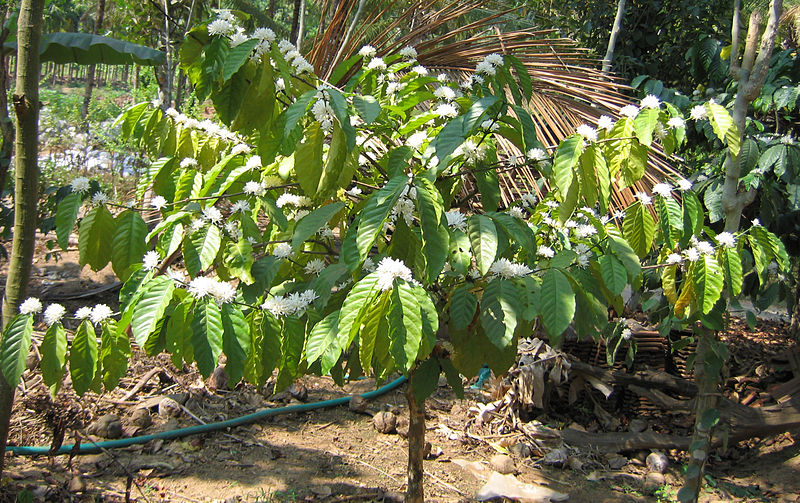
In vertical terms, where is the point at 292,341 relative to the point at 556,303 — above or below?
below

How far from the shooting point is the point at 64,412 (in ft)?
8.98

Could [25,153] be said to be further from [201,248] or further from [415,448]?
[415,448]

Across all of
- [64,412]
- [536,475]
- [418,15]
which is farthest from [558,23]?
[64,412]

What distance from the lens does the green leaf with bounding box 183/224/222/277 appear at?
4.82ft

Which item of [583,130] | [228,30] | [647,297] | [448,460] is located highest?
[228,30]

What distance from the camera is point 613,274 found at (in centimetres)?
163

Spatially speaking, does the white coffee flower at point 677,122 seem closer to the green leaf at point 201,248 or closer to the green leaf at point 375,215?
the green leaf at point 375,215

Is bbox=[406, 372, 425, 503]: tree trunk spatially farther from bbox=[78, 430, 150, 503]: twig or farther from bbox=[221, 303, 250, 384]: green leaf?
bbox=[78, 430, 150, 503]: twig

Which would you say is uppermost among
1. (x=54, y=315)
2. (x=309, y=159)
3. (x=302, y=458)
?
(x=309, y=159)

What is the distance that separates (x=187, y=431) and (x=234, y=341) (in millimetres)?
1900

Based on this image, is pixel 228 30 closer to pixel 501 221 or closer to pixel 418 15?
pixel 501 221

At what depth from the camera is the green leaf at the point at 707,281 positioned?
176 centimetres

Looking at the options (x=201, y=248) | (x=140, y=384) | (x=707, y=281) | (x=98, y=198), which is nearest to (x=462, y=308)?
(x=201, y=248)

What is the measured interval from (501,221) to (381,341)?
1.64 feet
